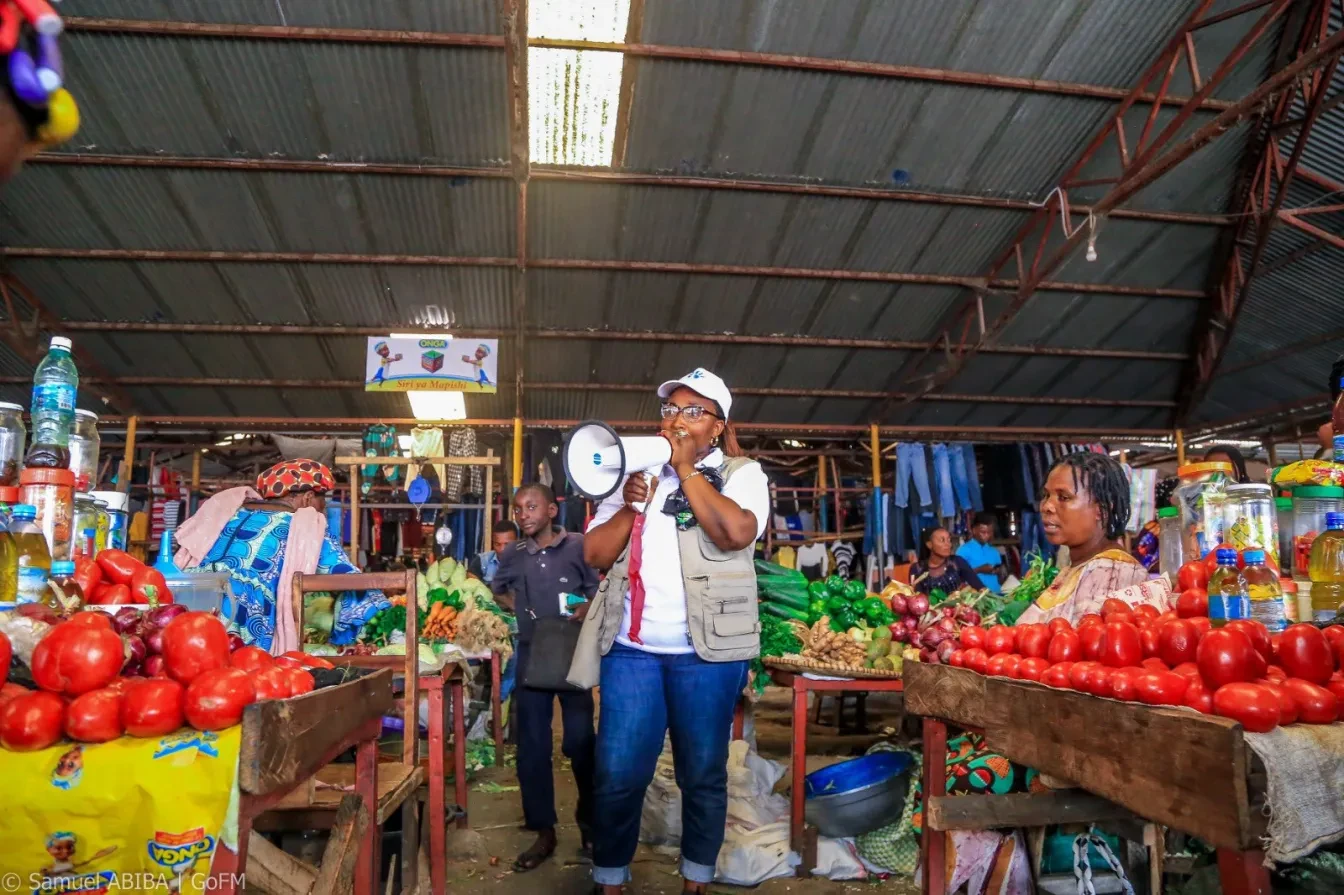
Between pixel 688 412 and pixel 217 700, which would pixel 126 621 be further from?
pixel 688 412

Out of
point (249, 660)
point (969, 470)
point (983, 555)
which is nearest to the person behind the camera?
point (249, 660)

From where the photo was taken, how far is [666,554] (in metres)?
A: 2.66

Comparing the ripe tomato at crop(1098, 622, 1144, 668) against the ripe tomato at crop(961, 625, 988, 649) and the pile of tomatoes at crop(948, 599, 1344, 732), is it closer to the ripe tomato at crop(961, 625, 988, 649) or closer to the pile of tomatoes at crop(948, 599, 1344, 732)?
the pile of tomatoes at crop(948, 599, 1344, 732)

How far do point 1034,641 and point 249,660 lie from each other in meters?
1.71

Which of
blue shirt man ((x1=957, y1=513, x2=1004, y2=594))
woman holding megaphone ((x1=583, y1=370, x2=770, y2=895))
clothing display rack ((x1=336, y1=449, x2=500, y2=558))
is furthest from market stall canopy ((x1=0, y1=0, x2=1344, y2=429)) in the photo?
woman holding megaphone ((x1=583, y1=370, x2=770, y2=895))

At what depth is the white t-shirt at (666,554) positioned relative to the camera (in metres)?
2.60

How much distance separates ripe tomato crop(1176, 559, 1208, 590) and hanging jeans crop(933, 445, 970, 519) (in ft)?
27.9

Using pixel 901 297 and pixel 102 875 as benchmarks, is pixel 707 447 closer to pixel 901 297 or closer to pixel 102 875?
pixel 102 875

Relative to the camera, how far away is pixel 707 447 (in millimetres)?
2773

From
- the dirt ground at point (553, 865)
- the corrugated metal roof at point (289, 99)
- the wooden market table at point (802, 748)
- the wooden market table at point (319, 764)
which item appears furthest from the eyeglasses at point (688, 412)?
the corrugated metal roof at point (289, 99)

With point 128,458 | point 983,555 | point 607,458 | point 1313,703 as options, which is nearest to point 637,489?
point 607,458

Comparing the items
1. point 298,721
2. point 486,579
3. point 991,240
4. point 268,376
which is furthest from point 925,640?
point 268,376

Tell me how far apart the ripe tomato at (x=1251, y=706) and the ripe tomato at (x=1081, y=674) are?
0.95 ft

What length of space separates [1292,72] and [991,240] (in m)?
3.13
